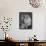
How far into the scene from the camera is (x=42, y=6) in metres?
4.38

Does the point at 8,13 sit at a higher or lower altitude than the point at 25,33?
higher

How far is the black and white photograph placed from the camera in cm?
434

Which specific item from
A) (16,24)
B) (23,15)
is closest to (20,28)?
(16,24)

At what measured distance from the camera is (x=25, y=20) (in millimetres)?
4375

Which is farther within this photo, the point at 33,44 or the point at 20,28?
the point at 20,28

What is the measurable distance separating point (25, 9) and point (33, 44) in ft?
4.44

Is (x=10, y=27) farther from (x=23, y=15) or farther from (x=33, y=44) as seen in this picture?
(x=33, y=44)

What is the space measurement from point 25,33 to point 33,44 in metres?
0.84

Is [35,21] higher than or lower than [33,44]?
higher

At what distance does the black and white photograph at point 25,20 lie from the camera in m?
4.34

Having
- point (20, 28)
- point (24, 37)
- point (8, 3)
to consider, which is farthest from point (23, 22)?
point (8, 3)

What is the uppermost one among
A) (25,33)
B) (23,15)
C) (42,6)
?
(42,6)

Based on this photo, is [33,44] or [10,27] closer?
[33,44]

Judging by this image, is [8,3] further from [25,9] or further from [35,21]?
[35,21]
